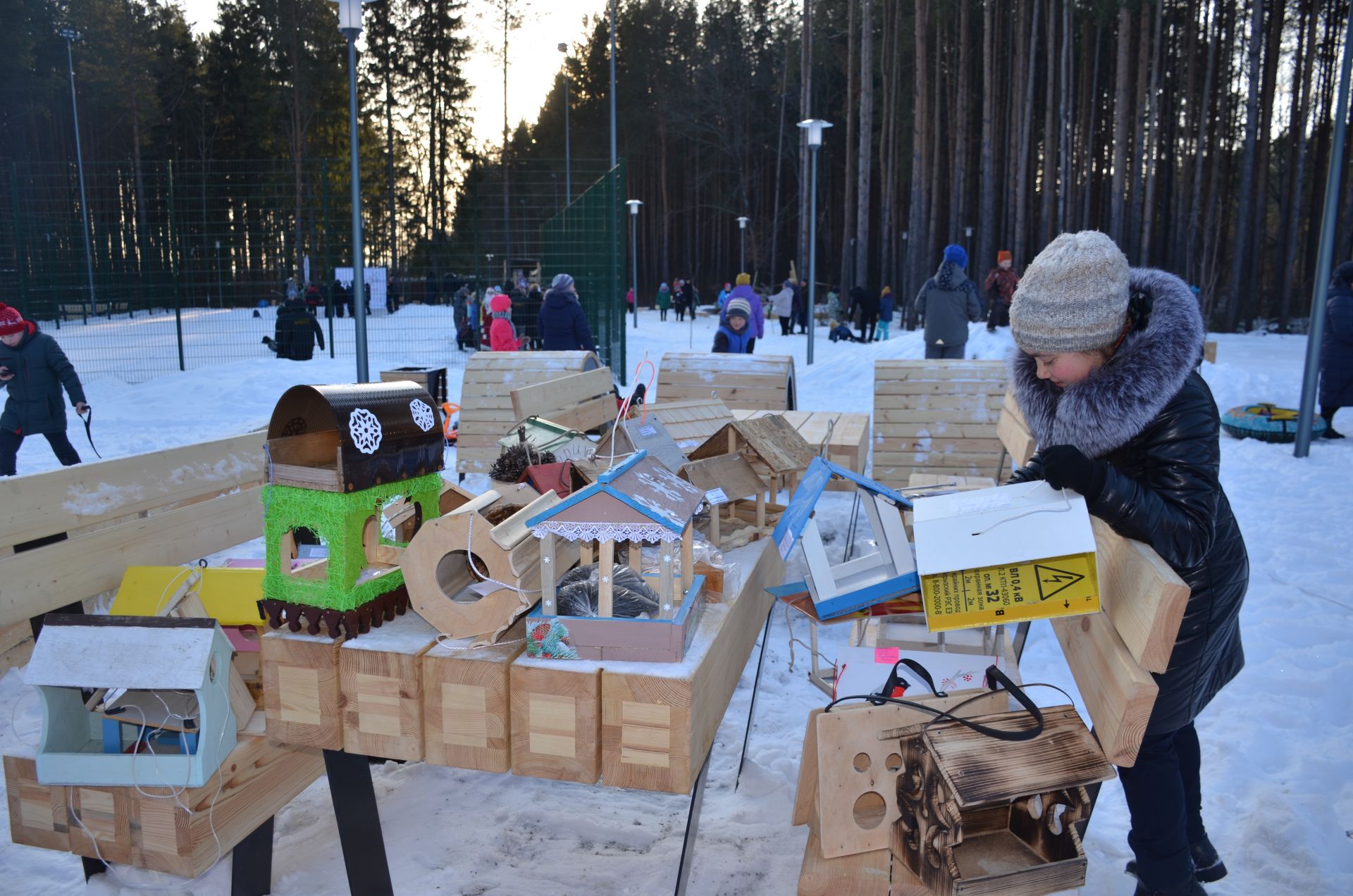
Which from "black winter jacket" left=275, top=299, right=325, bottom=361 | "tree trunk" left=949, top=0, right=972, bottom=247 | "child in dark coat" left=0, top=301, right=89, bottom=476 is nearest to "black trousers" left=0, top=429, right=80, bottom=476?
"child in dark coat" left=0, top=301, right=89, bottom=476

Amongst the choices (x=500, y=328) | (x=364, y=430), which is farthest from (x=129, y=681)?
(x=500, y=328)

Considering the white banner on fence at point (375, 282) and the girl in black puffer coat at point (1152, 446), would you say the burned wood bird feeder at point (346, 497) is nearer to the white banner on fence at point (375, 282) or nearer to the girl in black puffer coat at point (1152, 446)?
the girl in black puffer coat at point (1152, 446)

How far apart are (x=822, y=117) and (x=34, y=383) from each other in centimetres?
3886

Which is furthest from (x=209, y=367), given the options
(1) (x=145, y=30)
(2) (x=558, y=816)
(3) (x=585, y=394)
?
Result: (1) (x=145, y=30)

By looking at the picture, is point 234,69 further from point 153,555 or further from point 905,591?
point 905,591

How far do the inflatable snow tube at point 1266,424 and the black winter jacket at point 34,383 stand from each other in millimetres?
11261

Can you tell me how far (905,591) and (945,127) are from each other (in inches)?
1396

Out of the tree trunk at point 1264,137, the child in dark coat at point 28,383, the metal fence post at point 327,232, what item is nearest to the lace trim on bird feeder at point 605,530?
the child in dark coat at point 28,383

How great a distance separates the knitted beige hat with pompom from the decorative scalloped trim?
3.52 feet

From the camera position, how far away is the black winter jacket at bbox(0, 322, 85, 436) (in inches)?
271

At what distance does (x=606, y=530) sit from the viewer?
2105 millimetres

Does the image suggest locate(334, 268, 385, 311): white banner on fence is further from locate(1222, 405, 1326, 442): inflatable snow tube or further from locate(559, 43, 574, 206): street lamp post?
locate(1222, 405, 1326, 442): inflatable snow tube

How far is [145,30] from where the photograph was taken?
119ft

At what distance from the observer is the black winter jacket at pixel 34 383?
6.88m
